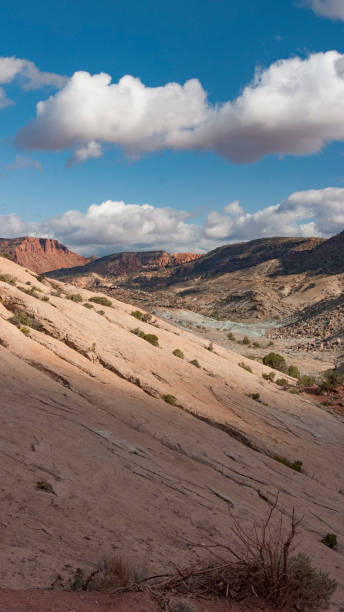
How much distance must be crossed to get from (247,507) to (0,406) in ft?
26.9

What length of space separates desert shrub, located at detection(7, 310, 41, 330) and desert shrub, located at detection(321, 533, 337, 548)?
689 inches

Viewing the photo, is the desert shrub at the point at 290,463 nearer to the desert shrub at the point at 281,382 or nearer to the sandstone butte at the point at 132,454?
the sandstone butte at the point at 132,454

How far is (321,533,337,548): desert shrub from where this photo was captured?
10.6 meters

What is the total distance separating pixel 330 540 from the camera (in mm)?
10672

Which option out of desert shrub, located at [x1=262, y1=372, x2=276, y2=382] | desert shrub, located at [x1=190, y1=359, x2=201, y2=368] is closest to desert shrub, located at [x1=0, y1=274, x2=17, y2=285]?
desert shrub, located at [x1=190, y1=359, x2=201, y2=368]

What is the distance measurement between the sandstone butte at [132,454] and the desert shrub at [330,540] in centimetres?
25

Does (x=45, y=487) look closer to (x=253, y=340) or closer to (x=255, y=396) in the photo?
(x=255, y=396)

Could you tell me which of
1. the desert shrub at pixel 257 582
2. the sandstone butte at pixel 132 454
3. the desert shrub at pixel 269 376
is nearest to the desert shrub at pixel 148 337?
the sandstone butte at pixel 132 454

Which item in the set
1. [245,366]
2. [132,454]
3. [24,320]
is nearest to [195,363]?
[245,366]

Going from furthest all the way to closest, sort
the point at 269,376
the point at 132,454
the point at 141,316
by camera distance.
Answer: the point at 141,316 < the point at 269,376 < the point at 132,454

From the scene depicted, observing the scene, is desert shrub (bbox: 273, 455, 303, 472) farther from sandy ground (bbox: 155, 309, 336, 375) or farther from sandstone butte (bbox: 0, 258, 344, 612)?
sandy ground (bbox: 155, 309, 336, 375)

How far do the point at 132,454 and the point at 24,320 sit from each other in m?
12.8

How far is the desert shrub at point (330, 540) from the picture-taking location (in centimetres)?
1060

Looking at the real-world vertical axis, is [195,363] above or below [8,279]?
below
